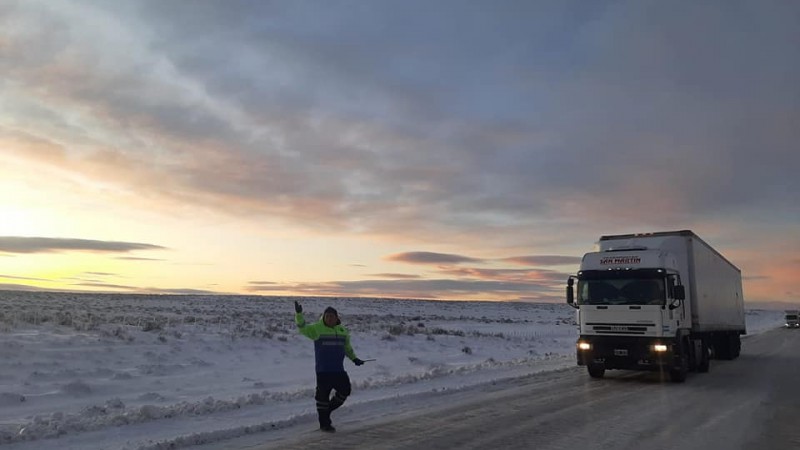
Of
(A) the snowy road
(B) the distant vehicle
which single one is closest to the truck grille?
(A) the snowy road

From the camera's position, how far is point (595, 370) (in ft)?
54.7

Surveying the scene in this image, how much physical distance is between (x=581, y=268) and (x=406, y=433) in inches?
384

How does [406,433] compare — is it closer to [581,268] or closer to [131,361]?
[581,268]

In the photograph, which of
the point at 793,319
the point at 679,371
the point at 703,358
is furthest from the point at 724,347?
the point at 793,319

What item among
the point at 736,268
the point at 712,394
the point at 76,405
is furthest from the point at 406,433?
the point at 736,268

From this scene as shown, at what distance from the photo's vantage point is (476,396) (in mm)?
13164

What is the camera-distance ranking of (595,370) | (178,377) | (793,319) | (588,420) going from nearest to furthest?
(588,420) → (178,377) → (595,370) → (793,319)

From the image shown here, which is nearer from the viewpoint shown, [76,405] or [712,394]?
[76,405]

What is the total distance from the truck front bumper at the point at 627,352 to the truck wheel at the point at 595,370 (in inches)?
8.3

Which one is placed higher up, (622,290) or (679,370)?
(622,290)

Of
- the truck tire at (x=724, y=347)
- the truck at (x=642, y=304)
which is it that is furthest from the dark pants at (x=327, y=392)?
the truck tire at (x=724, y=347)

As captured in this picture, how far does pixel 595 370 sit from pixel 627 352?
4.64 feet

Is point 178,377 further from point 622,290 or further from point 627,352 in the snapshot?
point 622,290

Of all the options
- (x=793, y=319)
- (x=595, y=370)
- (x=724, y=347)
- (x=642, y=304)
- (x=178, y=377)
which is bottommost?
(x=178, y=377)
